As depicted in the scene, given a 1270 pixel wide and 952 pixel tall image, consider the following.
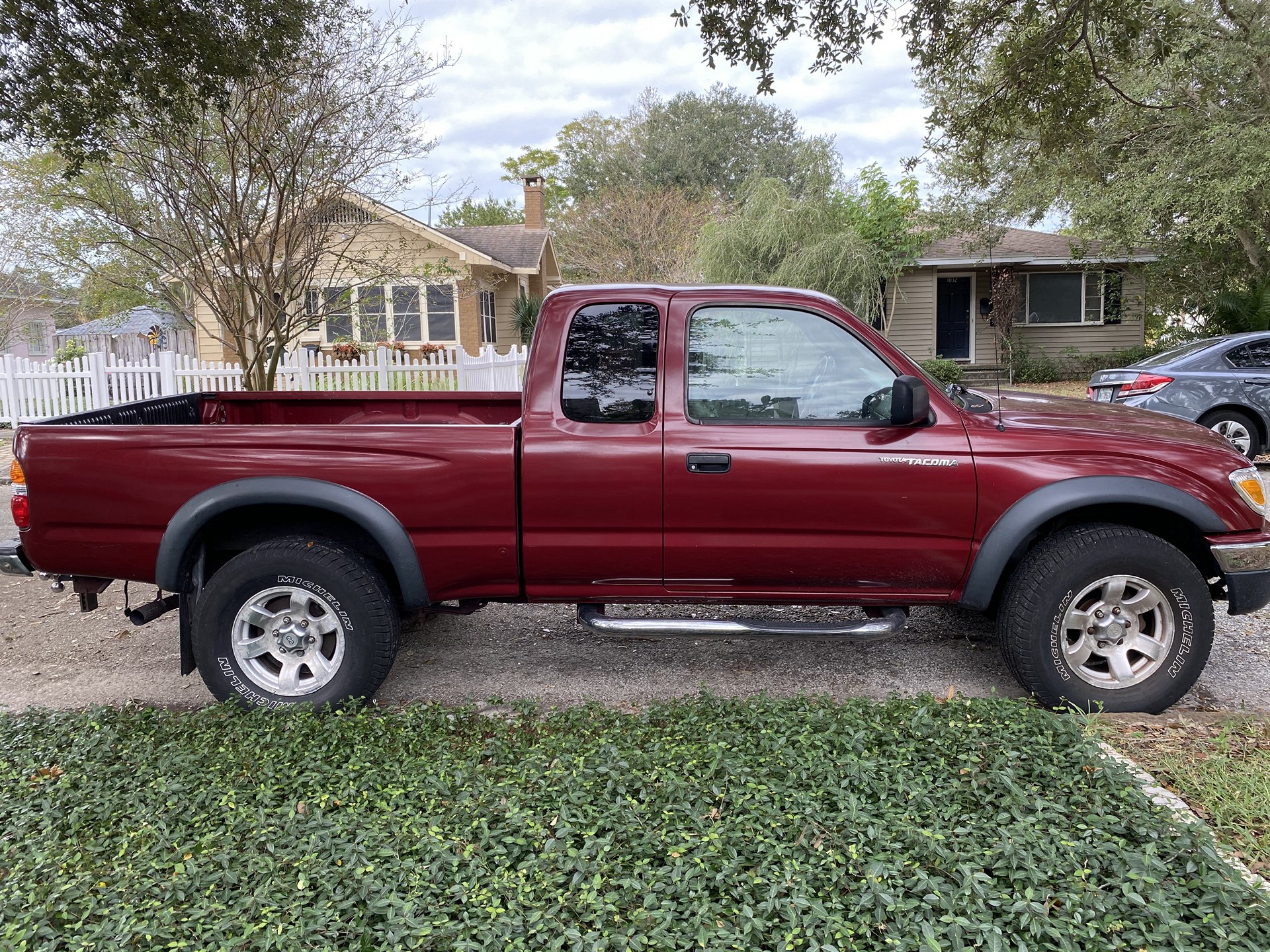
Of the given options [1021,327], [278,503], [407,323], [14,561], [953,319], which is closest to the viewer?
[278,503]

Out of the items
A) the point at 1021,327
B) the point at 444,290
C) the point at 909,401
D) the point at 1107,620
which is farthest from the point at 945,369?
the point at 909,401

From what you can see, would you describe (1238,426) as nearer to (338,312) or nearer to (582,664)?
(582,664)

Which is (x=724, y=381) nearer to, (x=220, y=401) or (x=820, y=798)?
(x=820, y=798)

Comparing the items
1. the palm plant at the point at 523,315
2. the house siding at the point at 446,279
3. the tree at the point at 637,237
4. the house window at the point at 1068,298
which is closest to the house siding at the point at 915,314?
the house window at the point at 1068,298

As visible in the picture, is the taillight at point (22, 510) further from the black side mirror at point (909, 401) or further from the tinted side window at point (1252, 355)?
the tinted side window at point (1252, 355)

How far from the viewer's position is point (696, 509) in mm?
4012

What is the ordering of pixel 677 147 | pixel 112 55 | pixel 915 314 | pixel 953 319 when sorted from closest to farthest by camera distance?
pixel 112 55, pixel 915 314, pixel 953 319, pixel 677 147

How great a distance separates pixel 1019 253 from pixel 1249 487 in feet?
63.4

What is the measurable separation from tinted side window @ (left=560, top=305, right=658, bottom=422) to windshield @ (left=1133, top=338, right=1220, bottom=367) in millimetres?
8857

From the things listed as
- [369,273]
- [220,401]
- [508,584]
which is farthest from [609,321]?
[369,273]

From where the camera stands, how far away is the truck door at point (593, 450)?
4.00m

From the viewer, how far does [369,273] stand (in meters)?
13.7

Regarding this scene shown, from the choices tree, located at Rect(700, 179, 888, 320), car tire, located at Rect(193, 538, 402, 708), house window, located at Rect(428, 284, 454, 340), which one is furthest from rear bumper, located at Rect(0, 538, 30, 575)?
house window, located at Rect(428, 284, 454, 340)

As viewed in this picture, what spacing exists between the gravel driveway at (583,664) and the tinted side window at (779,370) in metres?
1.41
